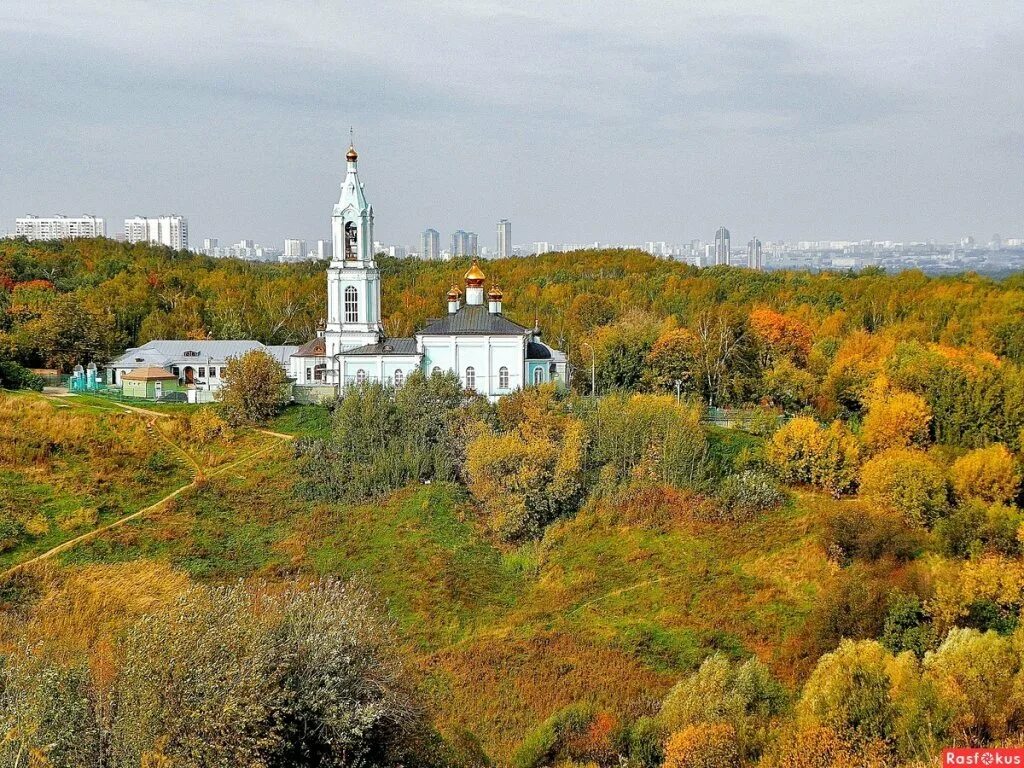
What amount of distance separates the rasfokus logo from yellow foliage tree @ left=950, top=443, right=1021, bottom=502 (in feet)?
42.8

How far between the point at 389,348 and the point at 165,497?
371 inches

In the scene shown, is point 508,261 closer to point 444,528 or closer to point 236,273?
point 236,273

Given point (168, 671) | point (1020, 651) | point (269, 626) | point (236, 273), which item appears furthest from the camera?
point (236, 273)

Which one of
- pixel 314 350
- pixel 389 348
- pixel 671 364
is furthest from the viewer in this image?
pixel 314 350

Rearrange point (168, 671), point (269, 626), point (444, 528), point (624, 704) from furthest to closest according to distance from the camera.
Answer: point (444, 528) < point (624, 704) < point (269, 626) < point (168, 671)

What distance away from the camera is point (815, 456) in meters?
27.6

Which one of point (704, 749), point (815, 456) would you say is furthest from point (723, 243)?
point (704, 749)

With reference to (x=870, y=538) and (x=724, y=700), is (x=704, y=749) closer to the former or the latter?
(x=724, y=700)

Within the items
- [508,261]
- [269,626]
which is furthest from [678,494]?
[508,261]

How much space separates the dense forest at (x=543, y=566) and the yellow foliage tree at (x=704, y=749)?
2.1 inches

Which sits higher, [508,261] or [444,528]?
[508,261]

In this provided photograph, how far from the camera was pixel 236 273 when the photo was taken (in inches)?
2446

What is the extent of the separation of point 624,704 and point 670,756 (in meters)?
4.04

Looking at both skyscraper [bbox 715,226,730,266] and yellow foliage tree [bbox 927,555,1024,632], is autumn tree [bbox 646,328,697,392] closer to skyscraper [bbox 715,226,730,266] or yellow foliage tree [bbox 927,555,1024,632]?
yellow foliage tree [bbox 927,555,1024,632]
